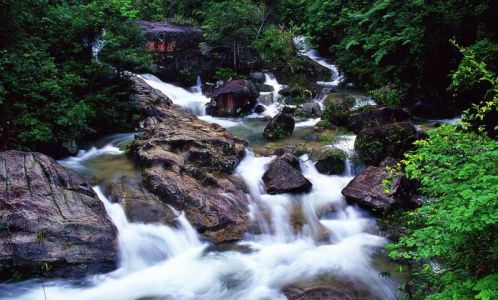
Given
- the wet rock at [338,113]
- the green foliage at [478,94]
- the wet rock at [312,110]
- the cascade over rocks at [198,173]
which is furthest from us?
the wet rock at [312,110]

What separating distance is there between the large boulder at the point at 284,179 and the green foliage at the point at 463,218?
5.05 metres

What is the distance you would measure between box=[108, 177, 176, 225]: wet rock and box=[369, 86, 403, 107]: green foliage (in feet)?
31.3

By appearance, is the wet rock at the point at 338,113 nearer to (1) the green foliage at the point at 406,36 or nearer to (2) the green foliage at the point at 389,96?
(2) the green foliage at the point at 389,96

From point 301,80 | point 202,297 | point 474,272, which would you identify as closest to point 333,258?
point 202,297

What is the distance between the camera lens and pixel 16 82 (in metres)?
9.40

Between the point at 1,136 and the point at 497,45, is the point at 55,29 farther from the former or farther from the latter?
the point at 497,45

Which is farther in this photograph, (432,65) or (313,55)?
(313,55)

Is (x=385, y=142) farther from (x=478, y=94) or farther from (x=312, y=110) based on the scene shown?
(x=312, y=110)

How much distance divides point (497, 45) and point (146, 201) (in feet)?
28.6

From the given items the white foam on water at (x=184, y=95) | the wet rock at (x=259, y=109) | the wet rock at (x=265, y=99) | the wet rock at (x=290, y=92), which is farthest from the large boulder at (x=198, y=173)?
the wet rock at (x=290, y=92)

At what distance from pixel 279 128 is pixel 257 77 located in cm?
661

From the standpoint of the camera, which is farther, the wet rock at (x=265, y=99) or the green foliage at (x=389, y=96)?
the wet rock at (x=265, y=99)

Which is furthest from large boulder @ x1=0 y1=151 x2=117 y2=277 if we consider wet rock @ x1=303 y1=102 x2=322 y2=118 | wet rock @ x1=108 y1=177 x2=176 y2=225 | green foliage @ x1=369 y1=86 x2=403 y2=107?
green foliage @ x1=369 y1=86 x2=403 y2=107

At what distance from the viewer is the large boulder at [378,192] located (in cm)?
847
